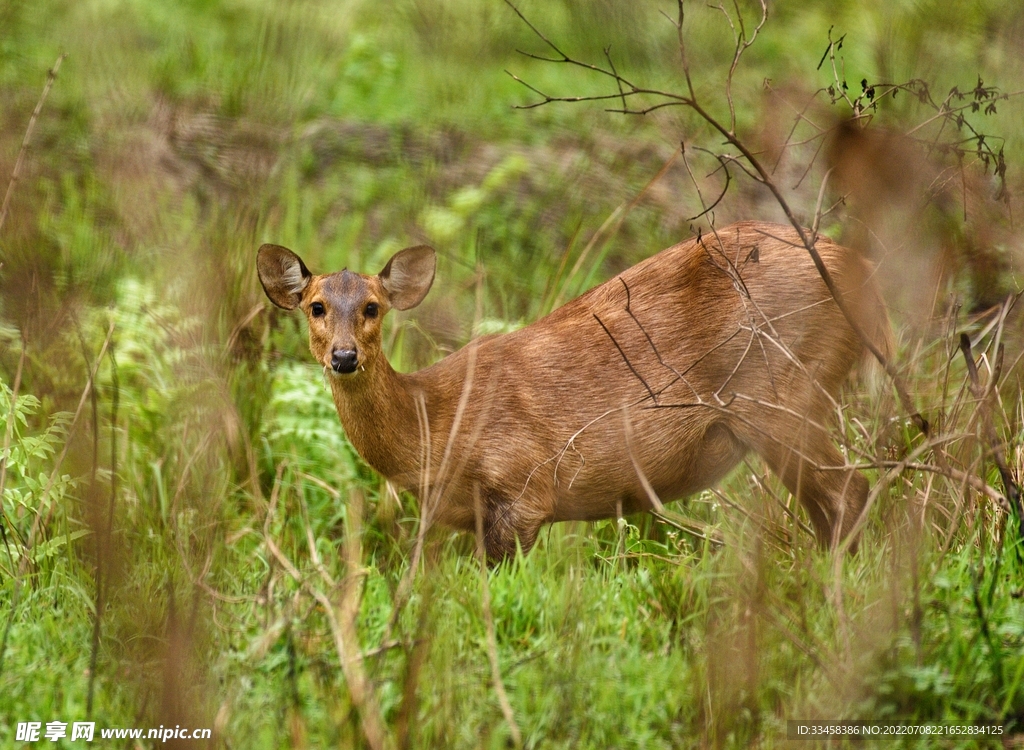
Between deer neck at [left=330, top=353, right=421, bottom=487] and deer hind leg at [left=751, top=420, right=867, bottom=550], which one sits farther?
deer neck at [left=330, top=353, right=421, bottom=487]

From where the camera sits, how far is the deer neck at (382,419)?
5184mm

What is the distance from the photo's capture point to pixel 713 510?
556 cm

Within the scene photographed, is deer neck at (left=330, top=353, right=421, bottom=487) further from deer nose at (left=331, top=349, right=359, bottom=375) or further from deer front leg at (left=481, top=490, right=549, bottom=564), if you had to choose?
deer front leg at (left=481, top=490, right=549, bottom=564)

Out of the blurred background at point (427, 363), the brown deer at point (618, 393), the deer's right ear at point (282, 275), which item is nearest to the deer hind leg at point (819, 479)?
the brown deer at point (618, 393)

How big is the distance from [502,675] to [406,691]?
613mm

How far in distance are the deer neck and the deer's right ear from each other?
440mm

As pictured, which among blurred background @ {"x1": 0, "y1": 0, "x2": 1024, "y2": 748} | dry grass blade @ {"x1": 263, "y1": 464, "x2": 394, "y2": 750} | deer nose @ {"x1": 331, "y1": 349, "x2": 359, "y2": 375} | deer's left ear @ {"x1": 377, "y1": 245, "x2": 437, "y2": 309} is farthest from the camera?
deer's left ear @ {"x1": 377, "y1": 245, "x2": 437, "y2": 309}

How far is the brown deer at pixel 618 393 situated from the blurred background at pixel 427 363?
9.1 inches

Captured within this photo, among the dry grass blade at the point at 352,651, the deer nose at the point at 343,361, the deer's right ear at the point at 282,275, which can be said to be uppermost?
the deer's right ear at the point at 282,275

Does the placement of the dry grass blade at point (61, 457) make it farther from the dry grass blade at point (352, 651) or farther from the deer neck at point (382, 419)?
the deer neck at point (382, 419)

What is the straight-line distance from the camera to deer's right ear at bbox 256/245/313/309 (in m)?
5.24

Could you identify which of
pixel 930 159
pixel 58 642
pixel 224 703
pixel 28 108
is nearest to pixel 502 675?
pixel 224 703

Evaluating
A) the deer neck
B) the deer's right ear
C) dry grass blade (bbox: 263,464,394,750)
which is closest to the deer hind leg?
the deer neck

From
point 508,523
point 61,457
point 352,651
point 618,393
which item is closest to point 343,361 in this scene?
point 508,523
